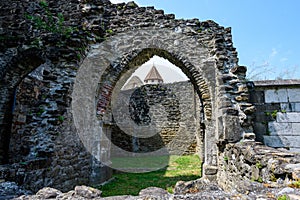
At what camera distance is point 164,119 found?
12.1m

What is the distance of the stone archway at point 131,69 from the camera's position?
16.9 feet

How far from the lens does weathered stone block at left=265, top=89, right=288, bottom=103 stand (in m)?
4.36

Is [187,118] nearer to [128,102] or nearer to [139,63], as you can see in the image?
[128,102]

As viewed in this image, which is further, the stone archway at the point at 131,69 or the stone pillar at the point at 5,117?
the stone pillar at the point at 5,117

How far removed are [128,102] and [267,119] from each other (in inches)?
352

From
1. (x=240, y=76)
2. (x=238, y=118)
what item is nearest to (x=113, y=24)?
(x=240, y=76)

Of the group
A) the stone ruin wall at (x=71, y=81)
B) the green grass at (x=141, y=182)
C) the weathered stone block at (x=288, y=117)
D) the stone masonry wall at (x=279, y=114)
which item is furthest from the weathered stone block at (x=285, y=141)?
Result: the green grass at (x=141, y=182)

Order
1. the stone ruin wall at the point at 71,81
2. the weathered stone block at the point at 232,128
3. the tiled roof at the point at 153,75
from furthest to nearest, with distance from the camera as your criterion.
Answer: the tiled roof at the point at 153,75
the weathered stone block at the point at 232,128
the stone ruin wall at the point at 71,81

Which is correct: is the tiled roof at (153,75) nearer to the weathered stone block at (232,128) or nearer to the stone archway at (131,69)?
the stone archway at (131,69)

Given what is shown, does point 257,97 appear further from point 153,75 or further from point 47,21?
point 153,75

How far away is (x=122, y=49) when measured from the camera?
5918 millimetres

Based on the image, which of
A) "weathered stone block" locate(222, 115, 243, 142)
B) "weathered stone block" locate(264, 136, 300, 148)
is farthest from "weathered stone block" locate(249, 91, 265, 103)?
"weathered stone block" locate(264, 136, 300, 148)

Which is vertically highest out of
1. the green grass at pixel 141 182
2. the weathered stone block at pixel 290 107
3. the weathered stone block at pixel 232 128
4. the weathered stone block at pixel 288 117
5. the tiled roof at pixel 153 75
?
the tiled roof at pixel 153 75

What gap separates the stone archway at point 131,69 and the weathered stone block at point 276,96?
1.03 m
